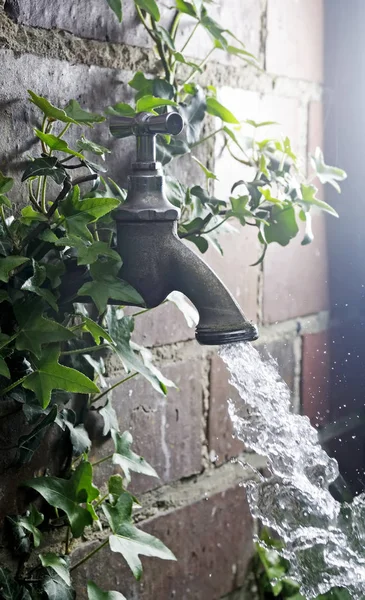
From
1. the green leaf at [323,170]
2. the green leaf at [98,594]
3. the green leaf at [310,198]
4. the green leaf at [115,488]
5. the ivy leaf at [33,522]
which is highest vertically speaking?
the green leaf at [323,170]

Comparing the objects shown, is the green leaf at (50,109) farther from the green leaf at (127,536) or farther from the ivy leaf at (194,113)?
the green leaf at (127,536)

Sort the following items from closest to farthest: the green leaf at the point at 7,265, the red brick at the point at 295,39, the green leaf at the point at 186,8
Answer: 1. the green leaf at the point at 7,265
2. the green leaf at the point at 186,8
3. the red brick at the point at 295,39

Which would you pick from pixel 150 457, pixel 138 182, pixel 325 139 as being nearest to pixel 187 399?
pixel 150 457

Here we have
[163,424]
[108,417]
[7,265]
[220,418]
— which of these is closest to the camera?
[7,265]

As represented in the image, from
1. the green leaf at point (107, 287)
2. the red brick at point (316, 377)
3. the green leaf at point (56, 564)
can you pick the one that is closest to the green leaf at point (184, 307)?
the green leaf at point (107, 287)

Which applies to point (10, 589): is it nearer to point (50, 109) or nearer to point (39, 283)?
point (39, 283)

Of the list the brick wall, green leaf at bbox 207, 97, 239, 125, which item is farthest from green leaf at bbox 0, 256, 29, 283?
green leaf at bbox 207, 97, 239, 125

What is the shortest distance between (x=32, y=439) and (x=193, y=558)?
0.39 m

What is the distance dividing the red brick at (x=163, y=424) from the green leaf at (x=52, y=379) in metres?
0.22

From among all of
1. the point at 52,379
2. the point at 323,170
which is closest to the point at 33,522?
Answer: the point at 52,379

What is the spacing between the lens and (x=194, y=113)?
2.80ft

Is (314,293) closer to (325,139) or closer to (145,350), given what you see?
(325,139)

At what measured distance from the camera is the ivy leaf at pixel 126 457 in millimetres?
815

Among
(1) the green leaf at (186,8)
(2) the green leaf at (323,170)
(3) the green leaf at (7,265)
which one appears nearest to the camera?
(3) the green leaf at (7,265)
